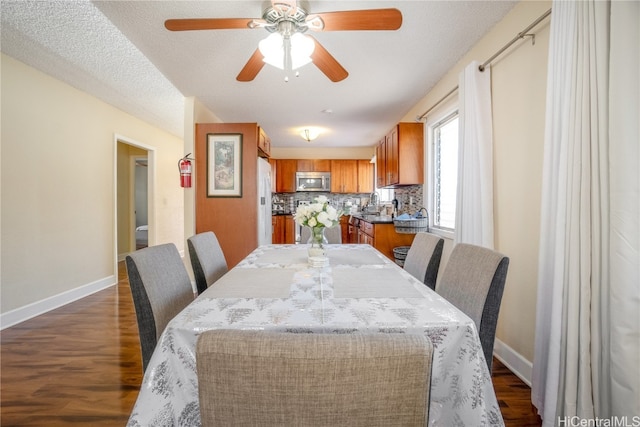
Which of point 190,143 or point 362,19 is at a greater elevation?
point 362,19

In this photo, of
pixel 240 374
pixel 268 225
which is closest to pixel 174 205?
pixel 268 225

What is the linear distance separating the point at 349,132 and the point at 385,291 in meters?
4.20

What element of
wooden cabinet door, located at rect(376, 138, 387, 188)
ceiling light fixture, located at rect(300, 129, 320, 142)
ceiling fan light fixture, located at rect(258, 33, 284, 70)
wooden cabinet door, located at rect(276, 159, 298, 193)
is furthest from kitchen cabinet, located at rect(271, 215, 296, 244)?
ceiling fan light fixture, located at rect(258, 33, 284, 70)

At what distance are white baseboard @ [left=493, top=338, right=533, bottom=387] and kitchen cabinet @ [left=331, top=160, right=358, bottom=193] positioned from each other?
4476 mm

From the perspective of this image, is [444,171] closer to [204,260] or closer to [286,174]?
[204,260]

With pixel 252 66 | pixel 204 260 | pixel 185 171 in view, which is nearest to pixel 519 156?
pixel 252 66

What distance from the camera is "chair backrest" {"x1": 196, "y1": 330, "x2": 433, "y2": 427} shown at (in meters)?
0.51

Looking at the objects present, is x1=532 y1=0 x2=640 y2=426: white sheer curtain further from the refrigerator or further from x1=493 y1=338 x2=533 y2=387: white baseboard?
the refrigerator

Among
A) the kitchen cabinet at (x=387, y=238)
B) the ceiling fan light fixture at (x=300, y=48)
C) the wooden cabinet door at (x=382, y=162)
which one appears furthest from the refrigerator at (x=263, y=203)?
the ceiling fan light fixture at (x=300, y=48)

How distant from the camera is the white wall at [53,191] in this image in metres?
2.58

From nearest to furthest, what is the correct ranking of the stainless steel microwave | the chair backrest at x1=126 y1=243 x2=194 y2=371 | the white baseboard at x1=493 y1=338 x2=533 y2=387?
the chair backrest at x1=126 y1=243 x2=194 y2=371 < the white baseboard at x1=493 y1=338 x2=533 y2=387 < the stainless steel microwave

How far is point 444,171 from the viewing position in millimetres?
3191

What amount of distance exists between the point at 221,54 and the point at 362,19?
1456mm

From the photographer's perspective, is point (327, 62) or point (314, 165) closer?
point (327, 62)
